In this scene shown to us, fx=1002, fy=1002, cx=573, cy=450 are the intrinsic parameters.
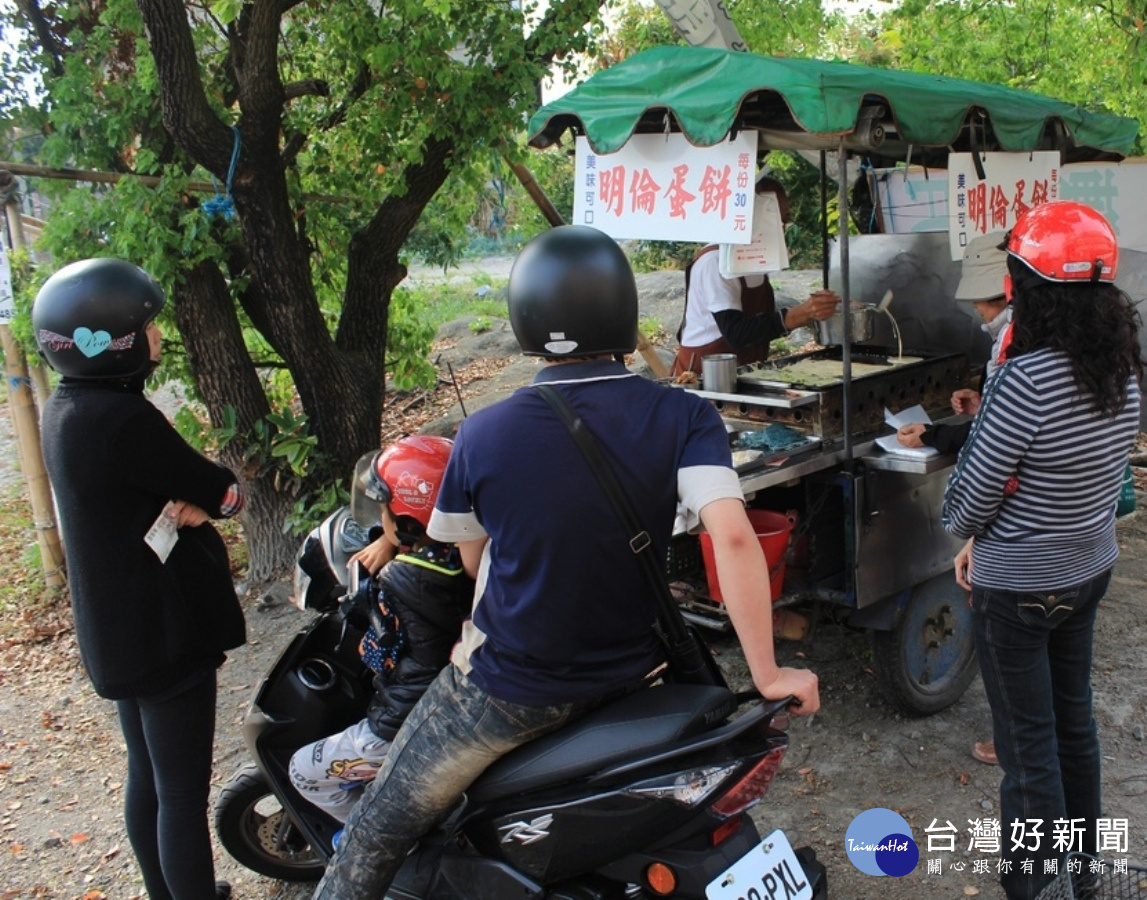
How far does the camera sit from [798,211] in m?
13.3

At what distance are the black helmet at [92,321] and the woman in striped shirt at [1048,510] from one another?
225 cm

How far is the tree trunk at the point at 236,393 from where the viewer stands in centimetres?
589

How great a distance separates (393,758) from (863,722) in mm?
2401

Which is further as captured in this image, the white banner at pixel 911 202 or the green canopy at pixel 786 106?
the white banner at pixel 911 202

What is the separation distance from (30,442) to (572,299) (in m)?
5.06

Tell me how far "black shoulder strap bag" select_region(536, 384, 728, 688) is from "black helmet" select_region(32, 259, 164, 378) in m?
1.26

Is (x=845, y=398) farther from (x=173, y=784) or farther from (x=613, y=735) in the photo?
(x=173, y=784)

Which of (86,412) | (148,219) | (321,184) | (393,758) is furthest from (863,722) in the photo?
(321,184)

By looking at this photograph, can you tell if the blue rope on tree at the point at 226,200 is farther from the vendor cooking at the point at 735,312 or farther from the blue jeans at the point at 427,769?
the blue jeans at the point at 427,769

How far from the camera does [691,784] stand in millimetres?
2104

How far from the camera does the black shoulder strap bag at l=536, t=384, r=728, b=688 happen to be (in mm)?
2020

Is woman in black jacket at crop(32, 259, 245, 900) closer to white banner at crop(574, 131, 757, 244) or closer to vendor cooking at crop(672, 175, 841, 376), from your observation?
white banner at crop(574, 131, 757, 244)

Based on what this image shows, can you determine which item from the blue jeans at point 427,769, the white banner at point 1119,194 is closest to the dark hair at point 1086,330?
the blue jeans at point 427,769

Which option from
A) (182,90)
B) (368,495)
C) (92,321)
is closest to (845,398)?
(368,495)
